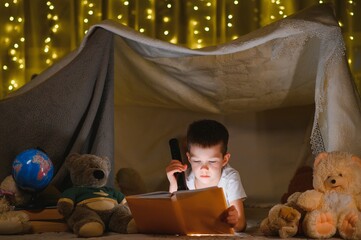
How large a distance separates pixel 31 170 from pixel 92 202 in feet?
0.71

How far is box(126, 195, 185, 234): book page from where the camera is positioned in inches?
69.6

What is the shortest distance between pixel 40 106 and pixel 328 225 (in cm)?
106

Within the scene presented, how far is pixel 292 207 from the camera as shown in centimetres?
183

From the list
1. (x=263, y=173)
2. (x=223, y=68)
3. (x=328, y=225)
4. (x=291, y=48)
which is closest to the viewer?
(x=328, y=225)

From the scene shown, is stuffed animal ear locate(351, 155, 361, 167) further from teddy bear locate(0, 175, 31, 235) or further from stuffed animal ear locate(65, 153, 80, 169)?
teddy bear locate(0, 175, 31, 235)

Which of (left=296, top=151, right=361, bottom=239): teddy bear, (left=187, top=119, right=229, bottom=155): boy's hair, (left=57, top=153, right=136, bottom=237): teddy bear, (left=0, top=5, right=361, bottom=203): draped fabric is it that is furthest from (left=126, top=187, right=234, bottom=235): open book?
(left=0, top=5, right=361, bottom=203): draped fabric

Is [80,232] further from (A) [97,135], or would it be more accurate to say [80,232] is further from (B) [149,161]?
(B) [149,161]

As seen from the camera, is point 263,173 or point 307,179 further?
point 263,173

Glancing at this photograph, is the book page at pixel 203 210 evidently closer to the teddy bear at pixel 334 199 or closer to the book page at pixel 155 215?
the book page at pixel 155 215

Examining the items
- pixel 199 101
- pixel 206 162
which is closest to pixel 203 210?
pixel 206 162

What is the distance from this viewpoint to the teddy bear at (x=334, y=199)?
5.74 ft

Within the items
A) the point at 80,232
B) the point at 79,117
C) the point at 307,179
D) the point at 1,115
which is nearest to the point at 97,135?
the point at 79,117

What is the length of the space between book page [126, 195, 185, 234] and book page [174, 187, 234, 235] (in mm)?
27

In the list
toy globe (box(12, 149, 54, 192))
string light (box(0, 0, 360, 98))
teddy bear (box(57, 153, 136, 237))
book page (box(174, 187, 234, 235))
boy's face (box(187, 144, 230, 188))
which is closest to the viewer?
book page (box(174, 187, 234, 235))
